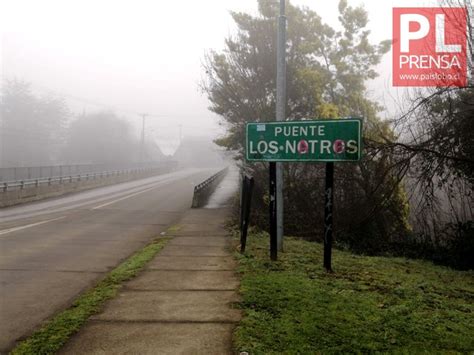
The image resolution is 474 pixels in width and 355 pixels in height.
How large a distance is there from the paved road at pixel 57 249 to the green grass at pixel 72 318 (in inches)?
10.8

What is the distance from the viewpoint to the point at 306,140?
28.1 feet

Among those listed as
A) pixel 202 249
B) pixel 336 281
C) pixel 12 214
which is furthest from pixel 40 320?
pixel 12 214

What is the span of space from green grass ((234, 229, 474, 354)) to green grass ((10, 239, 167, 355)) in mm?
1948

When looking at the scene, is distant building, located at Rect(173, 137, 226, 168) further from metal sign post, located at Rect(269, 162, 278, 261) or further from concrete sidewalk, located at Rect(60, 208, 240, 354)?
concrete sidewalk, located at Rect(60, 208, 240, 354)

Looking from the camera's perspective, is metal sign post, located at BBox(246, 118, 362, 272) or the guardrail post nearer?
metal sign post, located at BBox(246, 118, 362, 272)

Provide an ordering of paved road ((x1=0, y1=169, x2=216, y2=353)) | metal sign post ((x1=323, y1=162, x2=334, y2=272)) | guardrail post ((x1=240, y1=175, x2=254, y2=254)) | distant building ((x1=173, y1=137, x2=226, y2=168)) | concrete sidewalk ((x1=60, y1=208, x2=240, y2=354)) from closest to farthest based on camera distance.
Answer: concrete sidewalk ((x1=60, y1=208, x2=240, y2=354)), paved road ((x1=0, y1=169, x2=216, y2=353)), metal sign post ((x1=323, y1=162, x2=334, y2=272)), guardrail post ((x1=240, y1=175, x2=254, y2=254)), distant building ((x1=173, y1=137, x2=226, y2=168))

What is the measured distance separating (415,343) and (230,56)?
21.3m

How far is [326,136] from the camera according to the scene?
328 inches

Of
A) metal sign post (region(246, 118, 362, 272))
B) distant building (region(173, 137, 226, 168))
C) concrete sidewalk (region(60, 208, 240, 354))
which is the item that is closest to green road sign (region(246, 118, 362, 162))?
metal sign post (region(246, 118, 362, 272))

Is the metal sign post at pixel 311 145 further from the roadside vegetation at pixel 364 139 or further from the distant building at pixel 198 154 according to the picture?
the distant building at pixel 198 154

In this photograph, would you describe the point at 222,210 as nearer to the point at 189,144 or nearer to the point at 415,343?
the point at 415,343

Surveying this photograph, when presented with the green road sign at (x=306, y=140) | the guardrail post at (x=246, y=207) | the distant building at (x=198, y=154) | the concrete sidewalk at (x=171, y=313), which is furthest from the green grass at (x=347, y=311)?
the distant building at (x=198, y=154)

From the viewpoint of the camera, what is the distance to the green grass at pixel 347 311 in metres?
4.64

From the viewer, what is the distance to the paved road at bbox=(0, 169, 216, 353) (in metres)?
6.33
